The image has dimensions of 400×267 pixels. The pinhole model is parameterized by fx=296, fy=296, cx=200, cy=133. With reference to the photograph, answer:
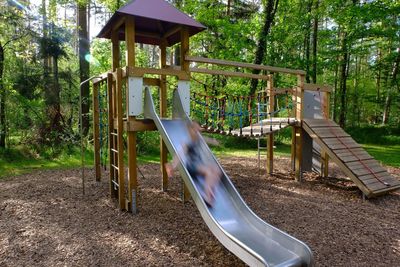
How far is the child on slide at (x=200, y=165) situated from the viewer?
401 cm

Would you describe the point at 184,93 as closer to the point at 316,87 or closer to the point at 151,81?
the point at 151,81

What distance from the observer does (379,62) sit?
661 inches

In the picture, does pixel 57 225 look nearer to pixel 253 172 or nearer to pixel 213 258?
pixel 213 258

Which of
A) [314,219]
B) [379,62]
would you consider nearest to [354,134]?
[379,62]

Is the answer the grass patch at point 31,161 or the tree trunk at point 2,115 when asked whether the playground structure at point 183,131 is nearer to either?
the grass patch at point 31,161

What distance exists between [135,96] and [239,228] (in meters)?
2.58

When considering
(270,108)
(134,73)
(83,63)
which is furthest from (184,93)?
(83,63)

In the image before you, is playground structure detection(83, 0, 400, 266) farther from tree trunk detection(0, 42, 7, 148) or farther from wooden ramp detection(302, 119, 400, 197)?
tree trunk detection(0, 42, 7, 148)

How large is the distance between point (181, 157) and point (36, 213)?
2687 millimetres

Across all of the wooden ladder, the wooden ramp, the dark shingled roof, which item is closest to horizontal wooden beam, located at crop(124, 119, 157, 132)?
the wooden ladder

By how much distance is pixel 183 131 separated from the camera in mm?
4855

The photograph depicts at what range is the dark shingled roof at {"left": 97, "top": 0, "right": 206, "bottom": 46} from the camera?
466cm

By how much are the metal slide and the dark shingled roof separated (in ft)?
4.56

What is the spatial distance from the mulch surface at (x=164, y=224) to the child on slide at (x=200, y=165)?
0.65 meters
